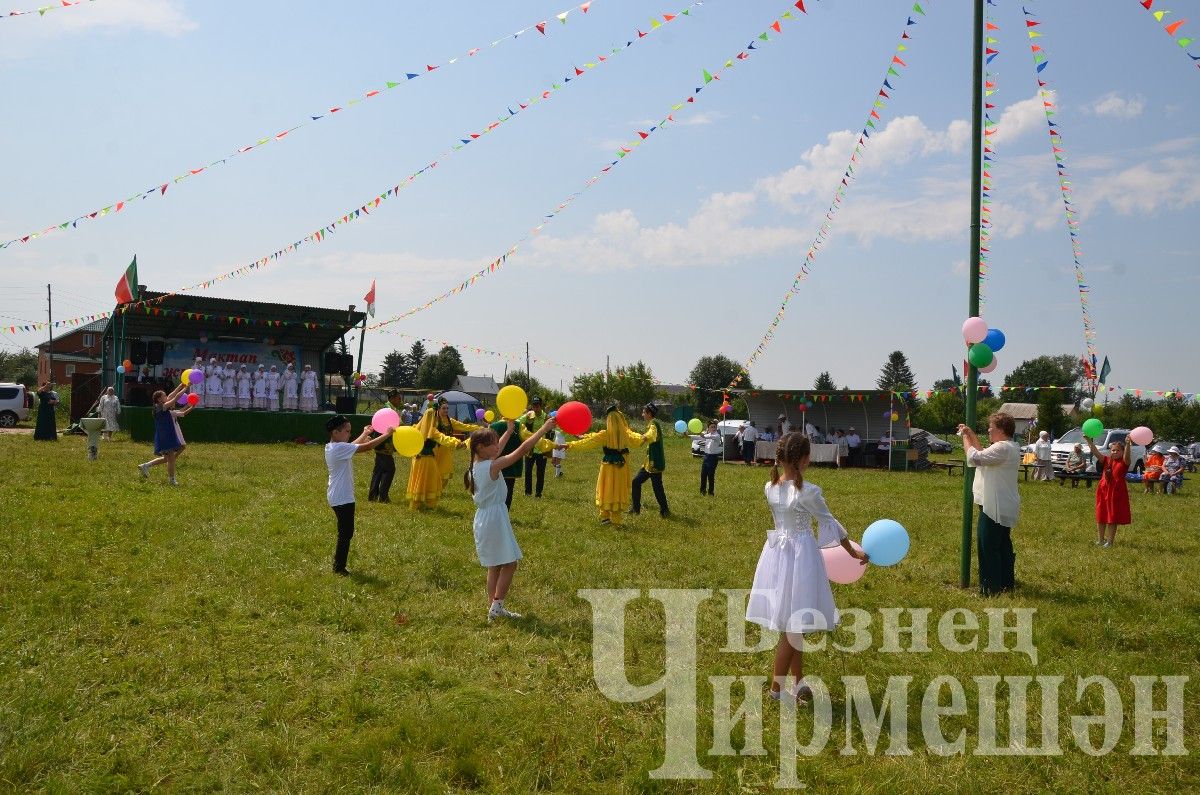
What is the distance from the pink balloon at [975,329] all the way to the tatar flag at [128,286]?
86.8ft

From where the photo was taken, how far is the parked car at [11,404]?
110ft

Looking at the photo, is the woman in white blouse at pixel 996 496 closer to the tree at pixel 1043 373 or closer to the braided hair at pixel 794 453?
the braided hair at pixel 794 453

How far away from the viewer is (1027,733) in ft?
16.6

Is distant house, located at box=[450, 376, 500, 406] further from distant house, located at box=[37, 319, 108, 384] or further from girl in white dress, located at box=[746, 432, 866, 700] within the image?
girl in white dress, located at box=[746, 432, 866, 700]

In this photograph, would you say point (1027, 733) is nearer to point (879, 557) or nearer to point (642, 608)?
point (879, 557)

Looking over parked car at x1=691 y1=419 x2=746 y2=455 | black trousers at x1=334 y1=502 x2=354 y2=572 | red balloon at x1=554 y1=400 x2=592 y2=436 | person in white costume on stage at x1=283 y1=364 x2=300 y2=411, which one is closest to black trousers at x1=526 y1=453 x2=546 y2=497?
black trousers at x1=334 y1=502 x2=354 y2=572

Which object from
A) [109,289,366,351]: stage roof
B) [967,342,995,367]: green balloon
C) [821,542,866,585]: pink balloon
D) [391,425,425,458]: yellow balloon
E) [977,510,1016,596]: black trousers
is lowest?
[977,510,1016,596]: black trousers

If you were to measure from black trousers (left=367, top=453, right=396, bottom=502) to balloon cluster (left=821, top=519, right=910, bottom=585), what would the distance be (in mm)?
9720

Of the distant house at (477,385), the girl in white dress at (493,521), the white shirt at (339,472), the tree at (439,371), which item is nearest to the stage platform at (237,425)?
the white shirt at (339,472)

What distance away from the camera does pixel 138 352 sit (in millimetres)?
29266

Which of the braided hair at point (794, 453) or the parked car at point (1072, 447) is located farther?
the parked car at point (1072, 447)

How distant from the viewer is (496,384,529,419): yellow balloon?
286 inches

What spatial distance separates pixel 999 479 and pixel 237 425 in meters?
24.3

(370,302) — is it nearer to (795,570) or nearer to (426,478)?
(426,478)
